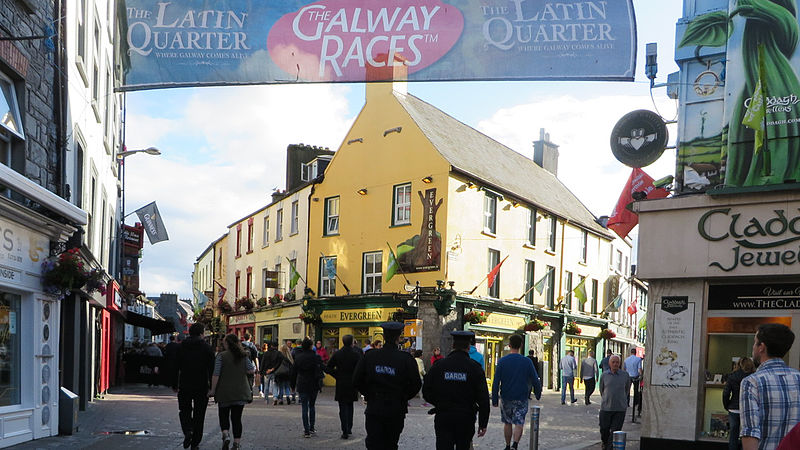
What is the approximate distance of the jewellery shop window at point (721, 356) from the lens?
1270 centimetres

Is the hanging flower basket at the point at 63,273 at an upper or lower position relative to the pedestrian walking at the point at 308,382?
upper

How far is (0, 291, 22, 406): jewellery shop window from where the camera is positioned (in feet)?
35.9

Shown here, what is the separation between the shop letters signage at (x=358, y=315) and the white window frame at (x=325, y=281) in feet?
2.87

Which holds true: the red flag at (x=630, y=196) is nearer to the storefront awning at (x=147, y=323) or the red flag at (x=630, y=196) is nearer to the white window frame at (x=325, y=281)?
the white window frame at (x=325, y=281)

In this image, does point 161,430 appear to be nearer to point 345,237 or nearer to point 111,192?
point 111,192

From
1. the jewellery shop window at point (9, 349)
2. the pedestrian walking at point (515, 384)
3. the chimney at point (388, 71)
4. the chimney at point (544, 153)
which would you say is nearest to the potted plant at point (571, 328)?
the chimney at point (544, 153)

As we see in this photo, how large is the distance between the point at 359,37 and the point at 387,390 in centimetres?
368

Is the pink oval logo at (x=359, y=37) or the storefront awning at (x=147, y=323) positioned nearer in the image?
the pink oval logo at (x=359, y=37)

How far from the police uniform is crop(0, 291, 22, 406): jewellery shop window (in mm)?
6171

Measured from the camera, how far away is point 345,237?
1272 inches

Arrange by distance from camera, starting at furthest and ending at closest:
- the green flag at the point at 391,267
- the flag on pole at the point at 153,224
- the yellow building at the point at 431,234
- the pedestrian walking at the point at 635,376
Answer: the yellow building at the point at 431,234 < the green flag at the point at 391,267 < the flag on pole at the point at 153,224 < the pedestrian walking at the point at 635,376

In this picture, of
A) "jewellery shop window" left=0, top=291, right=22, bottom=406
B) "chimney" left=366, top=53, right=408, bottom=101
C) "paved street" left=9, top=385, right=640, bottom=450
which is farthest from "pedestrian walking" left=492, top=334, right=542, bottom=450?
"jewellery shop window" left=0, top=291, right=22, bottom=406

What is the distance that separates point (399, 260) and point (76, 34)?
1642cm

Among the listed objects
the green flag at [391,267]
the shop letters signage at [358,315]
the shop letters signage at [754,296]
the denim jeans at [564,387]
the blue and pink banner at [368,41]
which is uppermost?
the blue and pink banner at [368,41]
